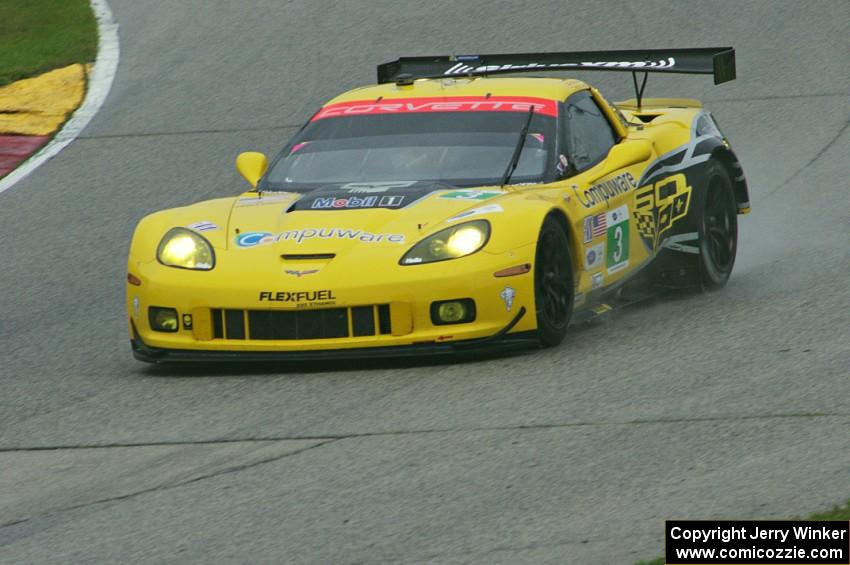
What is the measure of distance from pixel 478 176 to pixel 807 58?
8.04 metres

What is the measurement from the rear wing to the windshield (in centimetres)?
61

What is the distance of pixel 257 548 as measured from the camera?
4.85m

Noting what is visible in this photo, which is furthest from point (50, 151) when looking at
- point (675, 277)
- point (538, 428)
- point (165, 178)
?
point (538, 428)

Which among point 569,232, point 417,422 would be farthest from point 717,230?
point 417,422

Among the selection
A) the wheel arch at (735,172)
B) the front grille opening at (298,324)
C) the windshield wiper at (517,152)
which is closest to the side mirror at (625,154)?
the windshield wiper at (517,152)

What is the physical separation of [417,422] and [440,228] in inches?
49.6

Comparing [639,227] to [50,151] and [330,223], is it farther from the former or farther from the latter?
[50,151]

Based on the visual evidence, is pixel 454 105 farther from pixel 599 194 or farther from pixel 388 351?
pixel 388 351

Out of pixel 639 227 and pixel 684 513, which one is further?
pixel 639 227

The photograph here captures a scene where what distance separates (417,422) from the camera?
6.26 meters

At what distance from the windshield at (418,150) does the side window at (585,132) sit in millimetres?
141

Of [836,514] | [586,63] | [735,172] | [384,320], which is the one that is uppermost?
[586,63]

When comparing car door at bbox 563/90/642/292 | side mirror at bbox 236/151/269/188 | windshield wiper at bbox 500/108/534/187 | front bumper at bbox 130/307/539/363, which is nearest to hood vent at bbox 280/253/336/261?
front bumper at bbox 130/307/539/363

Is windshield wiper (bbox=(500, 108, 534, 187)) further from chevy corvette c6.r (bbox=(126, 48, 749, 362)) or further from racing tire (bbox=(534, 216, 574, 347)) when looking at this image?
racing tire (bbox=(534, 216, 574, 347))
